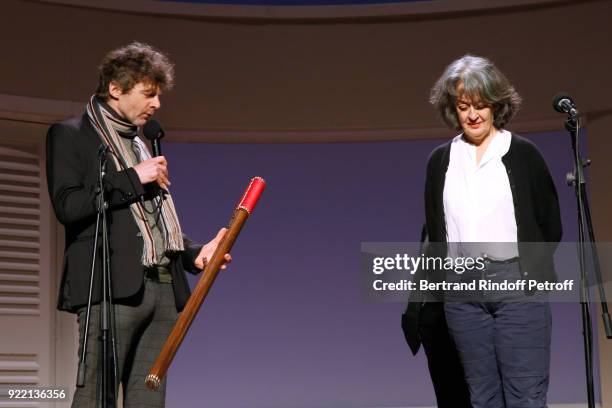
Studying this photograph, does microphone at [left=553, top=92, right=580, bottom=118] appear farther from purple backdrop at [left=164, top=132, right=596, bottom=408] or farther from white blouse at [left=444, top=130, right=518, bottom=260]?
purple backdrop at [left=164, top=132, right=596, bottom=408]

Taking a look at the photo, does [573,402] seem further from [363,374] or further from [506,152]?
[506,152]

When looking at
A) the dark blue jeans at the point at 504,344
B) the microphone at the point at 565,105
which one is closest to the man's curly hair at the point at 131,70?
the dark blue jeans at the point at 504,344

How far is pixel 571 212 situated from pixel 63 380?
301cm

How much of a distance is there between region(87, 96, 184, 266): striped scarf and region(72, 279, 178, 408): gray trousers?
0.12m

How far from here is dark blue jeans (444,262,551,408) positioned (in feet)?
8.13

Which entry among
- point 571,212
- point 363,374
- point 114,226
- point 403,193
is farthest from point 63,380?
point 571,212

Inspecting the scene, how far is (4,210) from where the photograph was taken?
16.4 feet

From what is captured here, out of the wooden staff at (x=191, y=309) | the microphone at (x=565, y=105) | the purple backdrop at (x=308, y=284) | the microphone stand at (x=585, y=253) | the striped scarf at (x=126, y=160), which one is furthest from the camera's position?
the purple backdrop at (x=308, y=284)

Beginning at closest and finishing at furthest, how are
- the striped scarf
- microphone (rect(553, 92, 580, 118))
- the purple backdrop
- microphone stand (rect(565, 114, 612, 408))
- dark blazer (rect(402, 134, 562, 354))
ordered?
dark blazer (rect(402, 134, 562, 354)) → the striped scarf → microphone stand (rect(565, 114, 612, 408)) → microphone (rect(553, 92, 580, 118)) → the purple backdrop

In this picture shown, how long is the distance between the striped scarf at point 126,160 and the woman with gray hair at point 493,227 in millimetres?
747

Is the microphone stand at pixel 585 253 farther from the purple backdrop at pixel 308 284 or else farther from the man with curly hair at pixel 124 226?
the purple backdrop at pixel 308 284

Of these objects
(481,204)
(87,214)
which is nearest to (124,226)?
(87,214)

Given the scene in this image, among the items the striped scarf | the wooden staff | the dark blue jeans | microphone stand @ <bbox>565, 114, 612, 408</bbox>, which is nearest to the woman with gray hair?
the dark blue jeans

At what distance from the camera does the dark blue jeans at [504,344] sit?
2479 mm
